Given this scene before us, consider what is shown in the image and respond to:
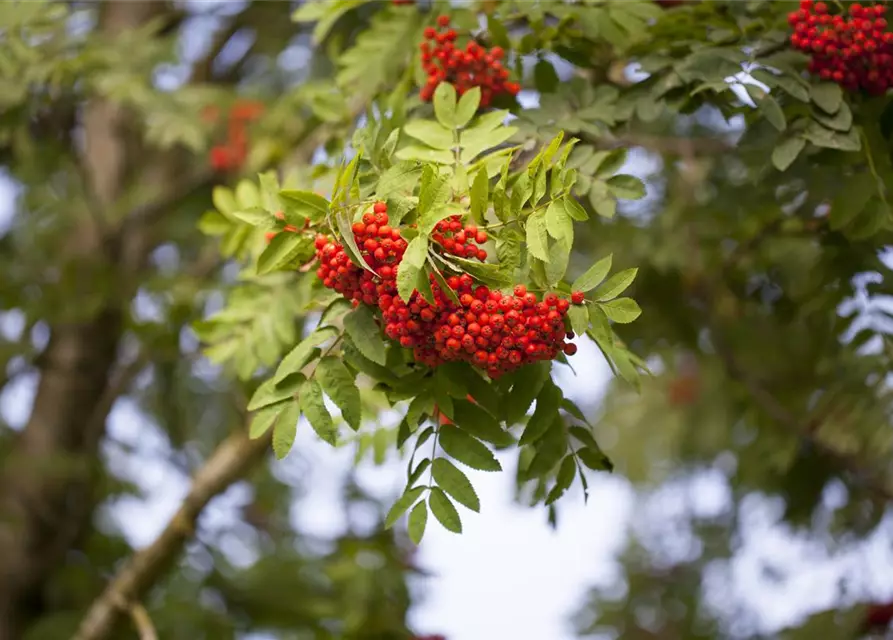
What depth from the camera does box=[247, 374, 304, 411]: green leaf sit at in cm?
126

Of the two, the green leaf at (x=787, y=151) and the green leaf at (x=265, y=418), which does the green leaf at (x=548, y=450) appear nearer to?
the green leaf at (x=265, y=418)

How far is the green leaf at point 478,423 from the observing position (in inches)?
50.2

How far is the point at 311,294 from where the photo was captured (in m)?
1.47

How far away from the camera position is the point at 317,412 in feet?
4.03

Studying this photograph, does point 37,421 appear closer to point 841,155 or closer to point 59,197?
point 59,197

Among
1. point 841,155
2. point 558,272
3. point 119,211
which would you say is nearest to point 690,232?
point 841,155

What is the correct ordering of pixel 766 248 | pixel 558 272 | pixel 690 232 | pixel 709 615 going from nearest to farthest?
pixel 558 272 < pixel 766 248 < pixel 690 232 < pixel 709 615

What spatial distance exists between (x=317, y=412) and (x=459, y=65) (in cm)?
62

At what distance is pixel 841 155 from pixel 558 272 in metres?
0.62

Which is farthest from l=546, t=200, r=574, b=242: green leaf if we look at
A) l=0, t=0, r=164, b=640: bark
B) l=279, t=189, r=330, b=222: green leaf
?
l=0, t=0, r=164, b=640: bark

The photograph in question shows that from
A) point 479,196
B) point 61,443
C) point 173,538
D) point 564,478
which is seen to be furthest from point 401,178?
point 61,443

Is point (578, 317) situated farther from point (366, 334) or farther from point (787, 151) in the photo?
point (787, 151)

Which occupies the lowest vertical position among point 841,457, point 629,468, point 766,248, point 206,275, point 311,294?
point 629,468

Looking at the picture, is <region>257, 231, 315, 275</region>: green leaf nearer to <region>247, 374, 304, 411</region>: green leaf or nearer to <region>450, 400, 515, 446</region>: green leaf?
<region>247, 374, 304, 411</region>: green leaf
